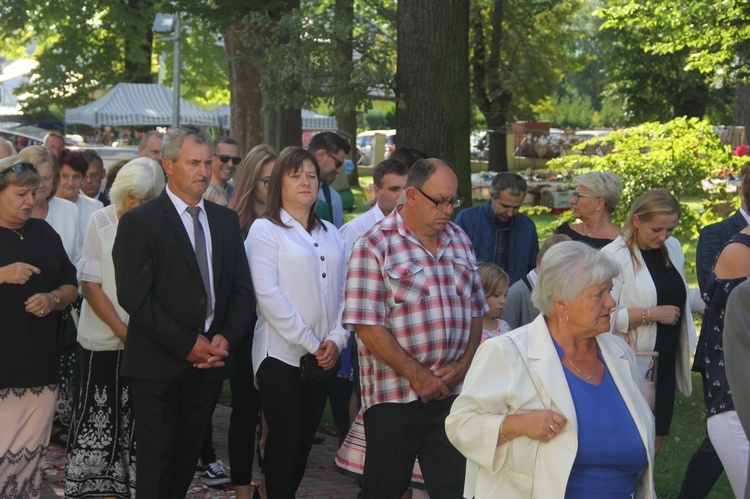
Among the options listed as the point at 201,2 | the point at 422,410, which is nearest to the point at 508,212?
the point at 422,410

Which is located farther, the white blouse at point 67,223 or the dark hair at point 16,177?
the white blouse at point 67,223

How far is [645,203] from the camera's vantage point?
6332mm

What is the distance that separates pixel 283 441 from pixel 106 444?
1.28 m

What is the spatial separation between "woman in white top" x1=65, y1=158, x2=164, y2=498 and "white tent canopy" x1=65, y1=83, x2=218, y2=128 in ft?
76.5

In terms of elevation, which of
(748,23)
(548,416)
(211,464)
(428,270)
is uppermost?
(748,23)

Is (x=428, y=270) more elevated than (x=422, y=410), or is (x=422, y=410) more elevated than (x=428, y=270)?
(x=428, y=270)

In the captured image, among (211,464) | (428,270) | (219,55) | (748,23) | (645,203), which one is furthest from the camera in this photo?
(219,55)

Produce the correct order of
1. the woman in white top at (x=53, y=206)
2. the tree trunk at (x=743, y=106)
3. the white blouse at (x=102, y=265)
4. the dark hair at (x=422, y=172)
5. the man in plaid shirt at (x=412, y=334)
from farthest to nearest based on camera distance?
the tree trunk at (x=743, y=106), the woman in white top at (x=53, y=206), the white blouse at (x=102, y=265), the dark hair at (x=422, y=172), the man in plaid shirt at (x=412, y=334)

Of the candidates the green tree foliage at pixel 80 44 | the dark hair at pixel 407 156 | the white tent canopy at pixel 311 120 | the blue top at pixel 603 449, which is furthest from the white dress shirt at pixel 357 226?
the white tent canopy at pixel 311 120

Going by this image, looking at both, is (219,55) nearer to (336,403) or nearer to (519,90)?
(519,90)

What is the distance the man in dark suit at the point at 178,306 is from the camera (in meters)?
5.36

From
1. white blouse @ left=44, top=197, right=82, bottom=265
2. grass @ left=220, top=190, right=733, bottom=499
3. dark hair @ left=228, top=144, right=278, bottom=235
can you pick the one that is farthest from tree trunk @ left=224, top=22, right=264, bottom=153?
dark hair @ left=228, top=144, right=278, bottom=235

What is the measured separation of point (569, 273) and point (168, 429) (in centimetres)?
245

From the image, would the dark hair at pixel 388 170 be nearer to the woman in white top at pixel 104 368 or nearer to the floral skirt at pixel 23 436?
the woman in white top at pixel 104 368
